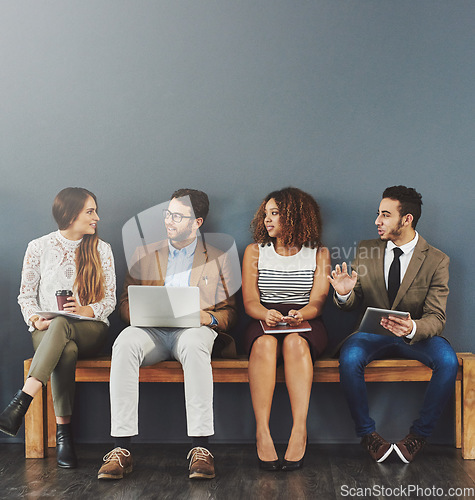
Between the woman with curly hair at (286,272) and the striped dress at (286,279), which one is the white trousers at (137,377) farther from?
the striped dress at (286,279)

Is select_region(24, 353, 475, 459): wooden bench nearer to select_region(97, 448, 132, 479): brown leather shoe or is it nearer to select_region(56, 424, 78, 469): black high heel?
select_region(56, 424, 78, 469): black high heel

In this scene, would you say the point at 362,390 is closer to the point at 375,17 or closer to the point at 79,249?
the point at 79,249

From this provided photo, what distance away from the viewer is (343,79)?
9.74ft

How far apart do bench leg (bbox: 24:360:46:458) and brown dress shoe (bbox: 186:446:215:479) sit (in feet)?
2.51

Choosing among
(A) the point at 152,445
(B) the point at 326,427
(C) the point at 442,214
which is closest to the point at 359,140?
(C) the point at 442,214

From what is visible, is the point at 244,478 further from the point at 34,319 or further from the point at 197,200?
the point at 197,200

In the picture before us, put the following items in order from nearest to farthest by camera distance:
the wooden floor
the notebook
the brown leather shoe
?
the wooden floor < the brown leather shoe < the notebook

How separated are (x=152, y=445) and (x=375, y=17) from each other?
7.86ft

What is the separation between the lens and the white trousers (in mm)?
2359

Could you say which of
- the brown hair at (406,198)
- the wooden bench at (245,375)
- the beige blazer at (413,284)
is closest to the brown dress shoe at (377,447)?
the wooden bench at (245,375)

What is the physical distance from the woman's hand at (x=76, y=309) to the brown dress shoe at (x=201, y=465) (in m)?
0.78

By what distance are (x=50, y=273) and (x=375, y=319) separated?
1503 mm

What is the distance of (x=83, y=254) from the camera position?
9.14 feet

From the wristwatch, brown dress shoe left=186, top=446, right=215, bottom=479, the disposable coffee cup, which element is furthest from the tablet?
the wristwatch
